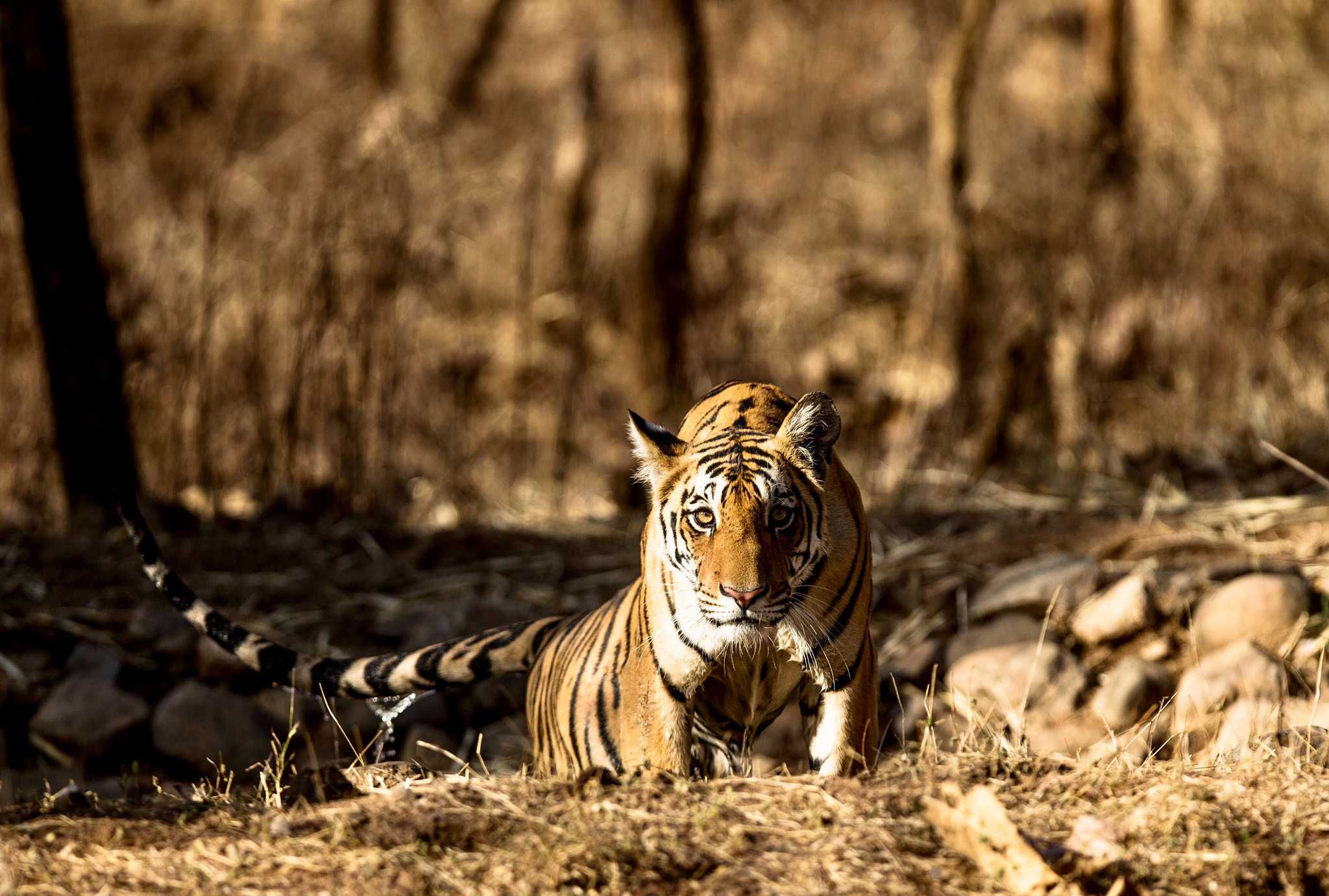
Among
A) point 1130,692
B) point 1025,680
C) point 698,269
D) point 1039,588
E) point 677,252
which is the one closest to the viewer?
point 1130,692

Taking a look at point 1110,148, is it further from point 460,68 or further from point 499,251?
point 460,68

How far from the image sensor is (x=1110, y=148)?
8.18 metres

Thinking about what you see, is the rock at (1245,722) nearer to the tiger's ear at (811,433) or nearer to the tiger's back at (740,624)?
the tiger's back at (740,624)

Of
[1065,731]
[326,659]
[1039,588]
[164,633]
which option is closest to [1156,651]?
[1039,588]

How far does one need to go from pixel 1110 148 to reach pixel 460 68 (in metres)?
8.13

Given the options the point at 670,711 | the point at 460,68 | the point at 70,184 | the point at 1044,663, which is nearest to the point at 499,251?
the point at 460,68

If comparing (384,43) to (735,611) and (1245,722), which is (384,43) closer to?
(1245,722)

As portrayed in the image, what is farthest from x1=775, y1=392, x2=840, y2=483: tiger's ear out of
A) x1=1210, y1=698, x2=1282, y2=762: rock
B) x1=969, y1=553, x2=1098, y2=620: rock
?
x1=969, y1=553, x2=1098, y2=620: rock

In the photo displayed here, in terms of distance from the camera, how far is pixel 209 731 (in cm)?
442

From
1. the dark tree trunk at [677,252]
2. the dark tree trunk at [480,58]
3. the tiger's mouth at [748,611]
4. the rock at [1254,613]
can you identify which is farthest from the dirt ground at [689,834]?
the dark tree trunk at [480,58]

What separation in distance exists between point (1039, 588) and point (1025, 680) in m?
0.50

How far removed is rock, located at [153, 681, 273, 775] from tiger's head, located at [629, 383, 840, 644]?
2168mm

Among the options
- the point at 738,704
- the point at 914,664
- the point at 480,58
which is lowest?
the point at 914,664

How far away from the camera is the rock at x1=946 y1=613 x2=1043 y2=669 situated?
184 inches
